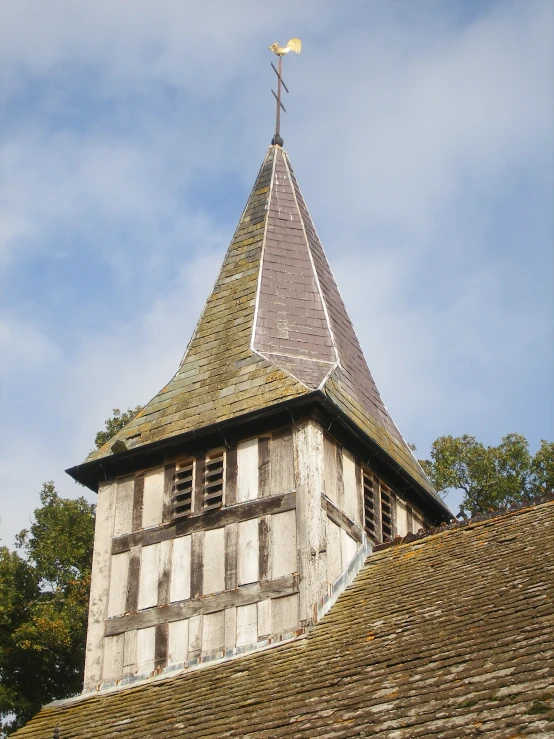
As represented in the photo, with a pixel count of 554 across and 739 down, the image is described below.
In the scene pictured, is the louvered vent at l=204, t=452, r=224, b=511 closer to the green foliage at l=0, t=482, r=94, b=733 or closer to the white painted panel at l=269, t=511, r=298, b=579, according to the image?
the white painted panel at l=269, t=511, r=298, b=579

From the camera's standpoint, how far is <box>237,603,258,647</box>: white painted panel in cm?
1530

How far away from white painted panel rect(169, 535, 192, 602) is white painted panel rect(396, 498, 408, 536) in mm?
3496

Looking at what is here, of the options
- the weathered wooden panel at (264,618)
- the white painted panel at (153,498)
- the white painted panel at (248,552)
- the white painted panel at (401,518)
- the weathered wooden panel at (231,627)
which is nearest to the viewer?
the weathered wooden panel at (264,618)

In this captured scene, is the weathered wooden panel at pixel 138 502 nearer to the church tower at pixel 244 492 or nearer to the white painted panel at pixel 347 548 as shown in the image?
the church tower at pixel 244 492

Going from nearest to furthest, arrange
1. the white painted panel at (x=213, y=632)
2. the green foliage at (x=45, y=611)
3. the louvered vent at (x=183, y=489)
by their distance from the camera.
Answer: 1. the white painted panel at (x=213, y=632)
2. the louvered vent at (x=183, y=489)
3. the green foliage at (x=45, y=611)

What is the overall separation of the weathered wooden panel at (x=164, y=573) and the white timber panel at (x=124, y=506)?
80cm

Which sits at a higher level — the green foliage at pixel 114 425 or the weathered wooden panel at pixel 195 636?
the green foliage at pixel 114 425

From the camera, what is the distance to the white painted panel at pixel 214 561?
1598 cm

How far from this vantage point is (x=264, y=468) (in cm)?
1666

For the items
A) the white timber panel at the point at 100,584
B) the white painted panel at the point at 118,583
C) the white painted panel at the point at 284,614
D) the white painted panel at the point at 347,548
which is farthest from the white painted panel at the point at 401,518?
the white timber panel at the point at 100,584

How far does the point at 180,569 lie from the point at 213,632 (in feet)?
3.75

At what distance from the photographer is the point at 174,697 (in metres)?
14.5

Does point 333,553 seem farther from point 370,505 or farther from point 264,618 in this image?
point 370,505

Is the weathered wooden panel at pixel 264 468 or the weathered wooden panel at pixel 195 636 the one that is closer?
the weathered wooden panel at pixel 195 636
